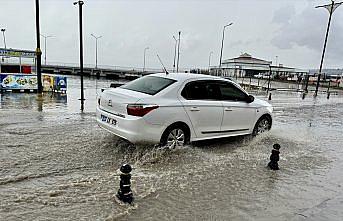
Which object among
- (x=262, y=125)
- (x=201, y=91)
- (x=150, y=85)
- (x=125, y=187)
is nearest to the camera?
(x=125, y=187)

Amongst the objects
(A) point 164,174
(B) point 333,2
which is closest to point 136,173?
(A) point 164,174

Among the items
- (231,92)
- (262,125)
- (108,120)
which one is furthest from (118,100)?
(262,125)

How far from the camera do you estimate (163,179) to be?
5.18 metres

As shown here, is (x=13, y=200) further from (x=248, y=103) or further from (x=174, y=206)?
(x=248, y=103)

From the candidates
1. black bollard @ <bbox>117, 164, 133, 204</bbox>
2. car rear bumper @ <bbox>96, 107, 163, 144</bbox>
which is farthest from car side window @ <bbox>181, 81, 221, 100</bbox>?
black bollard @ <bbox>117, 164, 133, 204</bbox>

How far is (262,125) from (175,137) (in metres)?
3.36

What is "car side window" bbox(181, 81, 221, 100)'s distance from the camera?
21.7ft

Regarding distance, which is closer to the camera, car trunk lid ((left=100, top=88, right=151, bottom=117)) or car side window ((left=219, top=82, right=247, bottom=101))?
car trunk lid ((left=100, top=88, right=151, bottom=117))

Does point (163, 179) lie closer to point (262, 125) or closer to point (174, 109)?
point (174, 109)

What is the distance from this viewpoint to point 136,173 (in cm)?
535

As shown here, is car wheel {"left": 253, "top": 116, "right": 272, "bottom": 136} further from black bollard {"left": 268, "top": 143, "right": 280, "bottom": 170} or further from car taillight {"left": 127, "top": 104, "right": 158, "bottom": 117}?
car taillight {"left": 127, "top": 104, "right": 158, "bottom": 117}

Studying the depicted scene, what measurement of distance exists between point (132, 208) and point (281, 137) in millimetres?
6220

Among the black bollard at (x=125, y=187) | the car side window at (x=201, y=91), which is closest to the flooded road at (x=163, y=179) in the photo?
the black bollard at (x=125, y=187)

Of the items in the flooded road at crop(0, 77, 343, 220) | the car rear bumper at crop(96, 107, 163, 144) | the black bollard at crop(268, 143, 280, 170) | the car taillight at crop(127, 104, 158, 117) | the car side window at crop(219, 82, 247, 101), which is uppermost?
the car side window at crop(219, 82, 247, 101)
